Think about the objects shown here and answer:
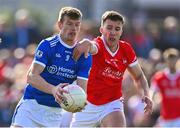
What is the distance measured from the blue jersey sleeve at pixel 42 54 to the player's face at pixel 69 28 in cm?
29

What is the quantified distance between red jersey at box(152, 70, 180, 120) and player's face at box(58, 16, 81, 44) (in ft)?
19.8

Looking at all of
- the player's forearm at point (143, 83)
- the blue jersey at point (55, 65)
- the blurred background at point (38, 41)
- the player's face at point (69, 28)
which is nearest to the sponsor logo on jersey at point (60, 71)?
the blue jersey at point (55, 65)

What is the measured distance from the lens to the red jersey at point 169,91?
61.1 ft

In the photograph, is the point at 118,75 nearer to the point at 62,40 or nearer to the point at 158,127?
the point at 62,40

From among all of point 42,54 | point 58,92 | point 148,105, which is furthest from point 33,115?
point 148,105

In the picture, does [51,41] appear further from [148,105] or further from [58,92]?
[148,105]

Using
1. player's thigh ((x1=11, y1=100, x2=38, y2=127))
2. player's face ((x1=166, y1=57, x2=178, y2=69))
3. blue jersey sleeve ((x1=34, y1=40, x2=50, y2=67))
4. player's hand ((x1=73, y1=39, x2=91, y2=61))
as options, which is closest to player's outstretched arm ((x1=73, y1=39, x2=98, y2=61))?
player's hand ((x1=73, y1=39, x2=91, y2=61))

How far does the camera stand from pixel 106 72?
1429cm

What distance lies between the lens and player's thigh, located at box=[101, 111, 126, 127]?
14.1 metres

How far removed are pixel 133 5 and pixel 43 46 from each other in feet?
91.7

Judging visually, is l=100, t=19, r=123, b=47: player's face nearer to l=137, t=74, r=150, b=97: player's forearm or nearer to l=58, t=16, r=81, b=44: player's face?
l=137, t=74, r=150, b=97: player's forearm

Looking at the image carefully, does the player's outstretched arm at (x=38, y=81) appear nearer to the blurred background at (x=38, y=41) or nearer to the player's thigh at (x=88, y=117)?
the player's thigh at (x=88, y=117)

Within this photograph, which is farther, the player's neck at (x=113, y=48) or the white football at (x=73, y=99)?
the player's neck at (x=113, y=48)

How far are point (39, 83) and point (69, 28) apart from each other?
2.88 ft
